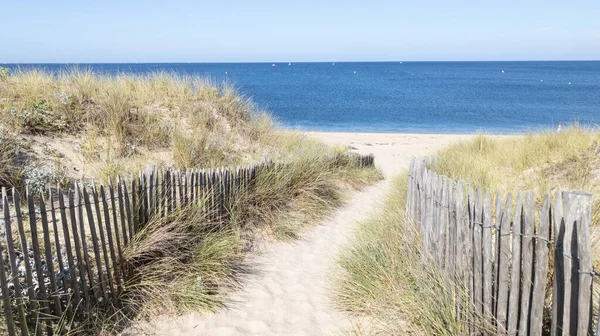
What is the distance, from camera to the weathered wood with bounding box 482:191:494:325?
3.36 m

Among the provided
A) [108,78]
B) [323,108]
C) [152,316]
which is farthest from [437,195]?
[323,108]

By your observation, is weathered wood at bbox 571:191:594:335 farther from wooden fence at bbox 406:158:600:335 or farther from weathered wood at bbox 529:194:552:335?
weathered wood at bbox 529:194:552:335

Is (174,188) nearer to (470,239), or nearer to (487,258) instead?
(470,239)

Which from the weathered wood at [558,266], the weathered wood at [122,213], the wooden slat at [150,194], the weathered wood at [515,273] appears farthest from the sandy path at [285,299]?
the weathered wood at [558,266]

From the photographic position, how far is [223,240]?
5.81m

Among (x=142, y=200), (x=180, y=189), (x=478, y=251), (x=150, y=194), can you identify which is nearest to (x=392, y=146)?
(x=180, y=189)

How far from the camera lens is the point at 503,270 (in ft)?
10.6

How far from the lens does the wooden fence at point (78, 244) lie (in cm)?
332

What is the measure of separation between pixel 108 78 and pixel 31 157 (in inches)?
188

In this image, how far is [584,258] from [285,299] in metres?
3.24

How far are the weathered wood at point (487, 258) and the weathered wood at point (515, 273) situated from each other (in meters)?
0.21

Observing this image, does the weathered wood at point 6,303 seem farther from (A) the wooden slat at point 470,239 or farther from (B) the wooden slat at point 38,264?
(A) the wooden slat at point 470,239

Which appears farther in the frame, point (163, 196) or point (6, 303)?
point (163, 196)

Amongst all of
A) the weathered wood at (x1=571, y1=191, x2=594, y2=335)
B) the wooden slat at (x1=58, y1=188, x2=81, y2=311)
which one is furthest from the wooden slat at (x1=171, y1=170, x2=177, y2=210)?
the weathered wood at (x1=571, y1=191, x2=594, y2=335)
